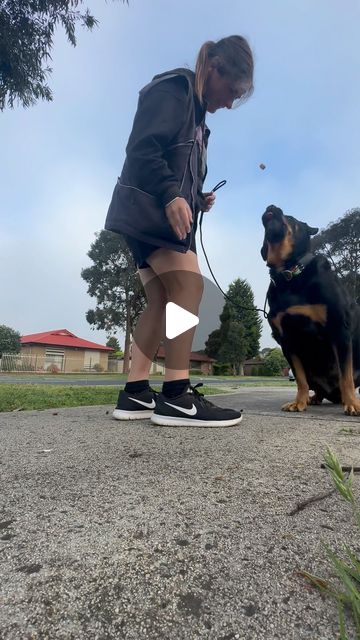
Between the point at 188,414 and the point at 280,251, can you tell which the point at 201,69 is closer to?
the point at 280,251

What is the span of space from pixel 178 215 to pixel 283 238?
148 centimetres

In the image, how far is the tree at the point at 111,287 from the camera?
93.9 feet

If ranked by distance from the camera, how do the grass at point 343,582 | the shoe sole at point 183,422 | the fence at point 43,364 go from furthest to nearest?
the fence at point 43,364 < the shoe sole at point 183,422 < the grass at point 343,582

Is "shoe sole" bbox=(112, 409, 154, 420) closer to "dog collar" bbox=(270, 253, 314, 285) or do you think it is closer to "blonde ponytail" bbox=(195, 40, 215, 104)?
"dog collar" bbox=(270, 253, 314, 285)

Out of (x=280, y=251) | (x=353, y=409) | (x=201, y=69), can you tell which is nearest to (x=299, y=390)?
(x=353, y=409)

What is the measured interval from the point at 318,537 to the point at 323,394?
9.33 feet

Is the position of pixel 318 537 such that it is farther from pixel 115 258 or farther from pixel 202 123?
pixel 115 258

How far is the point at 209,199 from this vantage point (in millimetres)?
2521

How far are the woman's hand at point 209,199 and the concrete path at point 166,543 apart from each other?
66.9 inches

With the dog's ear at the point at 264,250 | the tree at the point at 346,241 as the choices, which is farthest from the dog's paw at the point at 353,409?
the tree at the point at 346,241

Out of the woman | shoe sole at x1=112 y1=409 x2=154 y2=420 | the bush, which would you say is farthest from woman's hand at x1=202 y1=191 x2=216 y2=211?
the bush

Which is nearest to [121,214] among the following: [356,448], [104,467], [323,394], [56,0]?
[104,467]

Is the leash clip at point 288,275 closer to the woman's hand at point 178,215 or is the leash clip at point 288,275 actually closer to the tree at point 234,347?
the woman's hand at point 178,215

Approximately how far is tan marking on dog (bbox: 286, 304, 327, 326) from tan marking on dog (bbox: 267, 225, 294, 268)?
40cm
